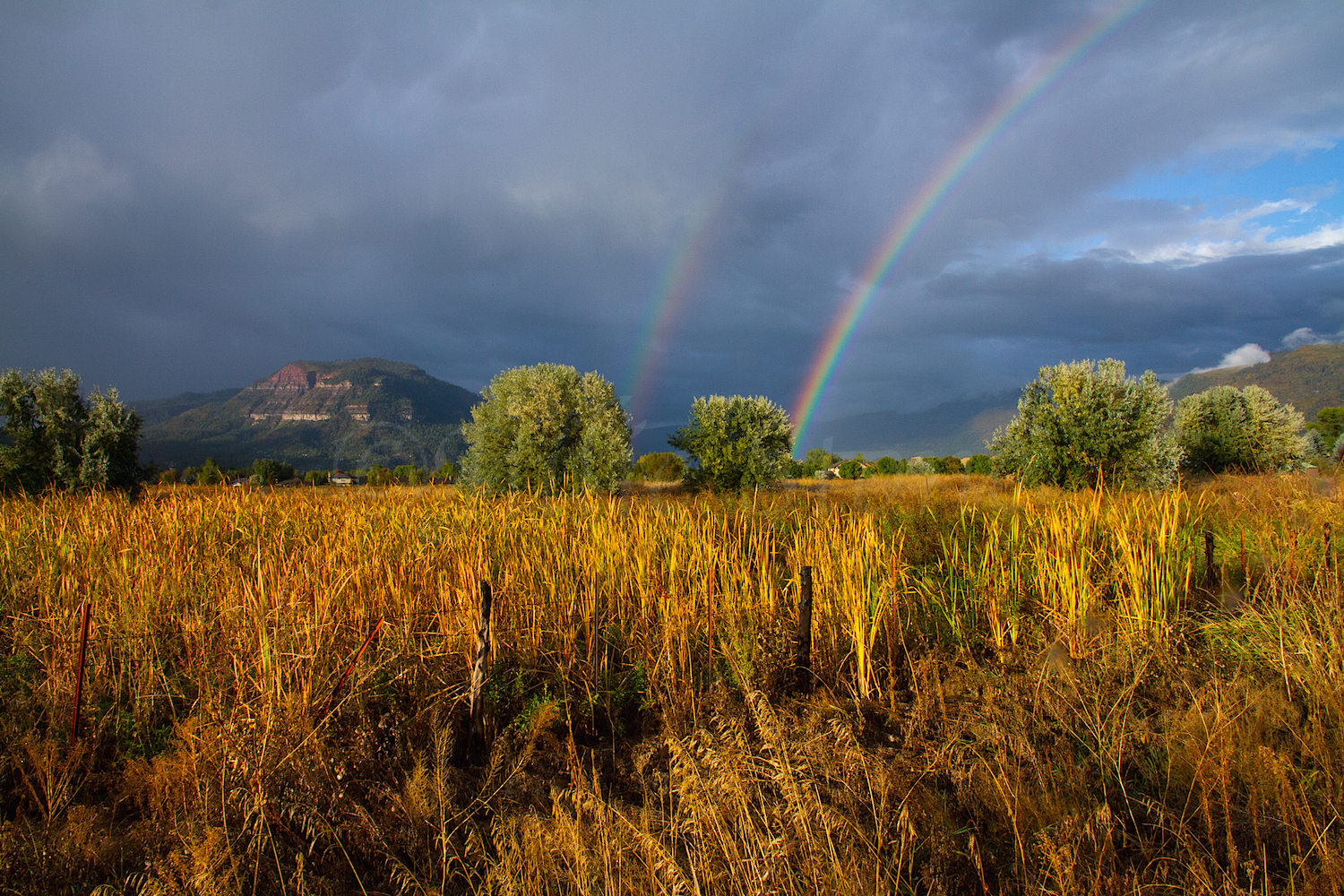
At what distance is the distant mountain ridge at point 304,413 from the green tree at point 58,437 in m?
60.4

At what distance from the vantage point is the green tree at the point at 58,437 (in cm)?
1559

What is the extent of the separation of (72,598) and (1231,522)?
10419mm

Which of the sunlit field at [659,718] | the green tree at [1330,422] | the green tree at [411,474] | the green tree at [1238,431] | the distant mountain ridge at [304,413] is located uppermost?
the distant mountain ridge at [304,413]

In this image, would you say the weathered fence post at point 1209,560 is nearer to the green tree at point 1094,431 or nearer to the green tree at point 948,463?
the green tree at point 1094,431

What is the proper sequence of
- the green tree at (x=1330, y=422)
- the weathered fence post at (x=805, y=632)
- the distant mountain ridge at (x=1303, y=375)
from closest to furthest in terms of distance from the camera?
the weathered fence post at (x=805, y=632), the green tree at (x=1330, y=422), the distant mountain ridge at (x=1303, y=375)

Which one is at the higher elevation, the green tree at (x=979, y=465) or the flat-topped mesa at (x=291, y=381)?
the flat-topped mesa at (x=291, y=381)

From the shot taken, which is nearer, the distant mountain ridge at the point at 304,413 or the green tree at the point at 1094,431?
the green tree at the point at 1094,431

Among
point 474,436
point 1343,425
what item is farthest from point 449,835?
point 1343,425

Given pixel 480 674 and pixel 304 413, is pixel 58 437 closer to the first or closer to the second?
pixel 480 674

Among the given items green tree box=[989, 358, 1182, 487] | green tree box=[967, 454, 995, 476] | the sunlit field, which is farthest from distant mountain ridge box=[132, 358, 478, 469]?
the sunlit field

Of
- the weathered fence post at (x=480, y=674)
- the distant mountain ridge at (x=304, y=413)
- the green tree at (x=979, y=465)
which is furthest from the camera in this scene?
the distant mountain ridge at (x=304, y=413)

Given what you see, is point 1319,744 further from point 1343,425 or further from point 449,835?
point 1343,425

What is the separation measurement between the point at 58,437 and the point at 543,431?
42.5 feet

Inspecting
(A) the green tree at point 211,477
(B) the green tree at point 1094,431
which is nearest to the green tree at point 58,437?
(A) the green tree at point 211,477
